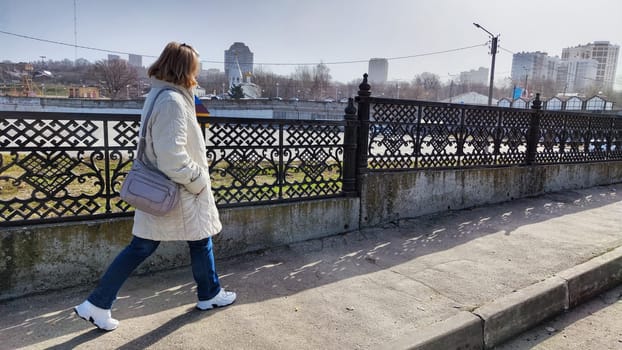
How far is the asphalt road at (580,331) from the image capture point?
315cm

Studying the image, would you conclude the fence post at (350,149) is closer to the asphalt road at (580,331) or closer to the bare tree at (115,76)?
the asphalt road at (580,331)

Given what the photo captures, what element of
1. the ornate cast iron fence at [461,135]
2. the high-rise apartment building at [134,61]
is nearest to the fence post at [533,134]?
the ornate cast iron fence at [461,135]

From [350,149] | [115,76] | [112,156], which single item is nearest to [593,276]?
[350,149]

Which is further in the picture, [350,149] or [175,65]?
[350,149]

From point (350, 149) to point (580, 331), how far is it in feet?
9.36

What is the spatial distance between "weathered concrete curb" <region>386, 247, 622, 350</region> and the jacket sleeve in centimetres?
182

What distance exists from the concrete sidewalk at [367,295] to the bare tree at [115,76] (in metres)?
72.5

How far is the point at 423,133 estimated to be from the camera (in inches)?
219

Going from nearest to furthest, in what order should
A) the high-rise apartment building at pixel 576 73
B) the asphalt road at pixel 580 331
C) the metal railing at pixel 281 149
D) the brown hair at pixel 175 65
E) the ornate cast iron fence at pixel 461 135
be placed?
1. the brown hair at pixel 175 65
2. the asphalt road at pixel 580 331
3. the metal railing at pixel 281 149
4. the ornate cast iron fence at pixel 461 135
5. the high-rise apartment building at pixel 576 73

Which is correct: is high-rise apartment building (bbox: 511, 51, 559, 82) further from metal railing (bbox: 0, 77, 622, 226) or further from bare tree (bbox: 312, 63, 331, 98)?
metal railing (bbox: 0, 77, 622, 226)

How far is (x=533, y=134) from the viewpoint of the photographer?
7035 millimetres

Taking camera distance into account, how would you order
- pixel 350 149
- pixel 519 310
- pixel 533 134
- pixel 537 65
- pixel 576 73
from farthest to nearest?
pixel 576 73 < pixel 537 65 < pixel 533 134 < pixel 350 149 < pixel 519 310

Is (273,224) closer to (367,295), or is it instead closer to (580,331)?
(367,295)

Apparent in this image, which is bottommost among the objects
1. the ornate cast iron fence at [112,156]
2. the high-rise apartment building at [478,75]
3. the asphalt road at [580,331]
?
the asphalt road at [580,331]
